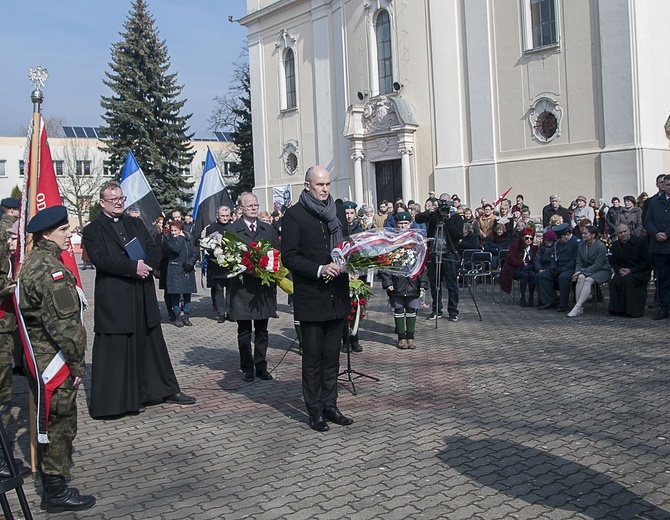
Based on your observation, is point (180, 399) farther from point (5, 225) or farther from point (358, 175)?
point (358, 175)

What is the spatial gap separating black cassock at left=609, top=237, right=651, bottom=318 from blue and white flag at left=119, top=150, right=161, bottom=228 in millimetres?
8264

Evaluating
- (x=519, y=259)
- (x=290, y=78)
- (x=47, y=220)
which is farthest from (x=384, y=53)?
(x=47, y=220)

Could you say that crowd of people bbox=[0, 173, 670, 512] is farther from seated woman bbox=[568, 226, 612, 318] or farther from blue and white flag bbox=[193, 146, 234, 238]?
blue and white flag bbox=[193, 146, 234, 238]

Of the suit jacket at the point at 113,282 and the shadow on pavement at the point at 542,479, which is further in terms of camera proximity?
the suit jacket at the point at 113,282

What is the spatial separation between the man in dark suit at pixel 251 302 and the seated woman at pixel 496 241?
28.5 feet

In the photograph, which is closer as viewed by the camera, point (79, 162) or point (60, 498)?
point (60, 498)

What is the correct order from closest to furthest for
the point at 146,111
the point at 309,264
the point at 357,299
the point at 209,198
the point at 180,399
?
the point at 309,264, the point at 180,399, the point at 357,299, the point at 209,198, the point at 146,111

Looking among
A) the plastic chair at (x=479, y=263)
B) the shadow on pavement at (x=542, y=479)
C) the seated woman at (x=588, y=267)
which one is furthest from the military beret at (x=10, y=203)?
the plastic chair at (x=479, y=263)

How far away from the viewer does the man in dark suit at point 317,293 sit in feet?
21.0

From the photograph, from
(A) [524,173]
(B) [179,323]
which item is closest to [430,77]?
(A) [524,173]

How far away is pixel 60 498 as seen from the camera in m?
4.91

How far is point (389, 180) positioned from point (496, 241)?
11.3 meters

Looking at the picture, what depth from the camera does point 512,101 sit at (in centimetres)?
2281

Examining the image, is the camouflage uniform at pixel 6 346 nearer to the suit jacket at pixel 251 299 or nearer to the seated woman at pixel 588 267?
the suit jacket at pixel 251 299
